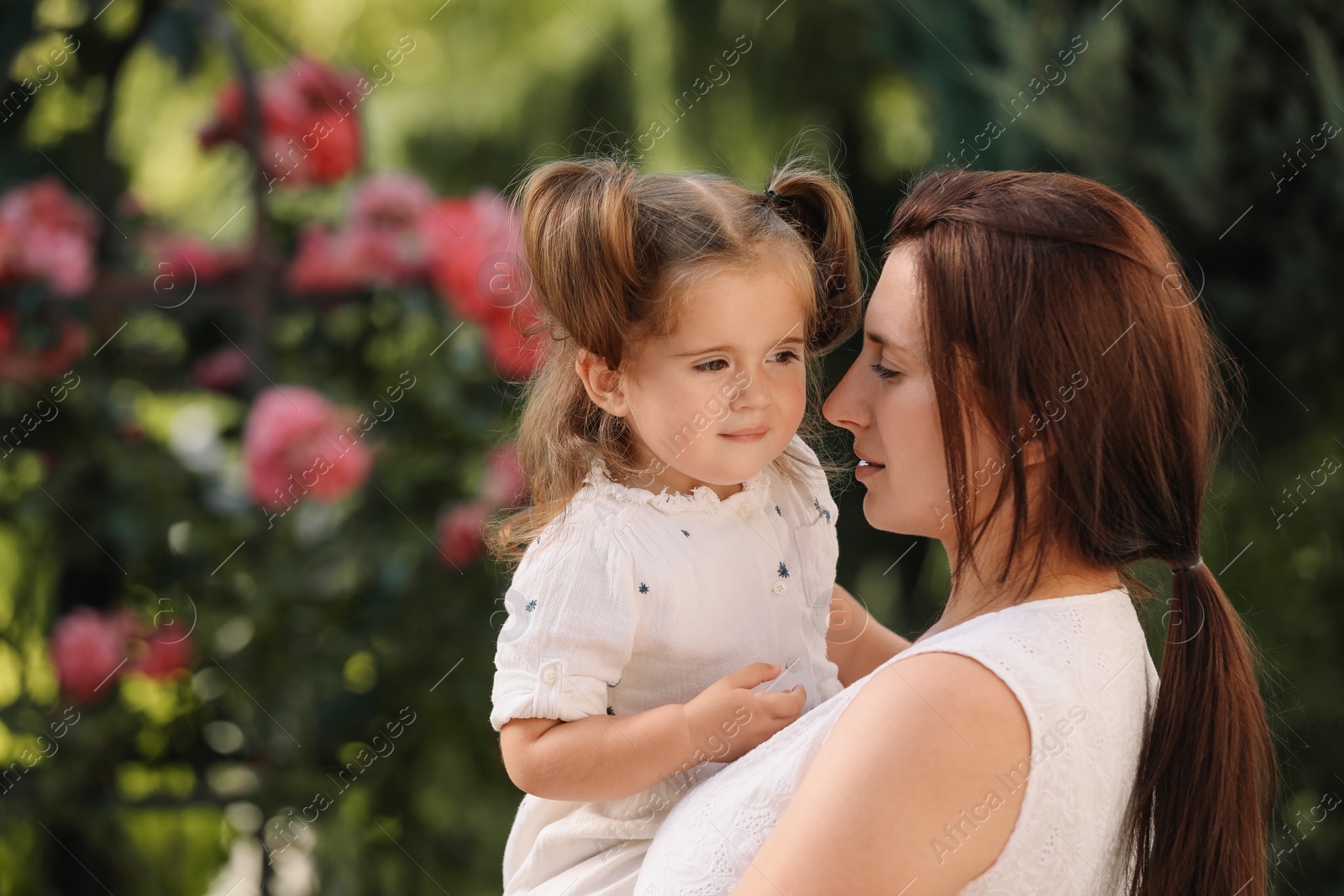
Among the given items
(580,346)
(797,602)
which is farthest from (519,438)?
(797,602)

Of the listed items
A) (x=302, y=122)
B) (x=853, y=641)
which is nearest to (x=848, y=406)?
(x=853, y=641)

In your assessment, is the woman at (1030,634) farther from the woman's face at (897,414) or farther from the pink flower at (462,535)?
the pink flower at (462,535)

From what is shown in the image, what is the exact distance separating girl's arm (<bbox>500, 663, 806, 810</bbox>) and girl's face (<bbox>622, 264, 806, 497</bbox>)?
237 millimetres

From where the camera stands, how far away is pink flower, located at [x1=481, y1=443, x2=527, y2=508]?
2.46m

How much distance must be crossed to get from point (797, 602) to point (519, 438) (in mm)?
398

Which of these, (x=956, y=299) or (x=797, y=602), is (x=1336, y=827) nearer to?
(x=797, y=602)

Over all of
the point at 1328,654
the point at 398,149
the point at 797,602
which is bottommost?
the point at 1328,654

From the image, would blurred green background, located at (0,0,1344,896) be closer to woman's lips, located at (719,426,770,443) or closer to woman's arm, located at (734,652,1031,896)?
woman's lips, located at (719,426,770,443)

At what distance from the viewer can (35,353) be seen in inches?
109

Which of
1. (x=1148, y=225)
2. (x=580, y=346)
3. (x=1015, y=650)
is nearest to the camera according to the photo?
(x=1015, y=650)

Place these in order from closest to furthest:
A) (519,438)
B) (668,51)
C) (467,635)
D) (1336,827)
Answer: (519,438) → (1336,827) → (467,635) → (668,51)

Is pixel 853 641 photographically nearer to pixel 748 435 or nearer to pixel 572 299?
pixel 748 435

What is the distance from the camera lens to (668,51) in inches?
123

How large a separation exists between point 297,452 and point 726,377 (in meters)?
1.51
